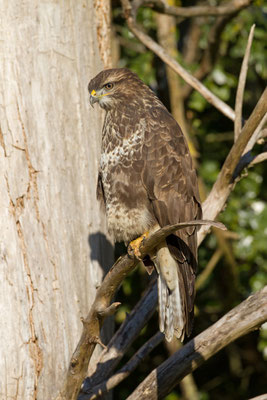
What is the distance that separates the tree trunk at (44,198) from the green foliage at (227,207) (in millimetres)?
2131

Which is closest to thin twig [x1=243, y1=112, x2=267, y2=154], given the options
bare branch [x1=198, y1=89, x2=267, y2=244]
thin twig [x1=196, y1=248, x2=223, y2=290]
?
bare branch [x1=198, y1=89, x2=267, y2=244]

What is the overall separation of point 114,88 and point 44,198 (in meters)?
0.85

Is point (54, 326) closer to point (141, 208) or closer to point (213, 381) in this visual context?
point (141, 208)

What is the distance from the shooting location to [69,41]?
3.87 metres

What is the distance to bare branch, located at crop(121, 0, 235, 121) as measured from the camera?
4223 mm

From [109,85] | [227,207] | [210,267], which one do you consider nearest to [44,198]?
[109,85]

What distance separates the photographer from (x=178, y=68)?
14.1 feet

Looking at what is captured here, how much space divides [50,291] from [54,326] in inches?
7.4

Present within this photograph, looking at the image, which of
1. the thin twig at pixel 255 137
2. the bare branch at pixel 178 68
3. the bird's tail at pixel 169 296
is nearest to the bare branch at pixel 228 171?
the thin twig at pixel 255 137

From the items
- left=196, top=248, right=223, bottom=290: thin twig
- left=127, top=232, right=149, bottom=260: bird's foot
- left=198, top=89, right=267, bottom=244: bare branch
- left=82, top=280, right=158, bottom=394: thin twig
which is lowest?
left=196, top=248, right=223, bottom=290: thin twig

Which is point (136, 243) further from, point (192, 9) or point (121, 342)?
point (192, 9)

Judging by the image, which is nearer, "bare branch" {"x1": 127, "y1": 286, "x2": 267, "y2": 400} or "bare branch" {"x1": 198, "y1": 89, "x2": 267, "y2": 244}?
"bare branch" {"x1": 127, "y1": 286, "x2": 267, "y2": 400}

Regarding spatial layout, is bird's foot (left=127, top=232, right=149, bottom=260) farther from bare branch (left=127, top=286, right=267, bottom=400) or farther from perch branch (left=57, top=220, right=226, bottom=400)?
bare branch (left=127, top=286, right=267, bottom=400)

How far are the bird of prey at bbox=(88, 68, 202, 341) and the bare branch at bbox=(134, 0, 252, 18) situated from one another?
52.1 inches
